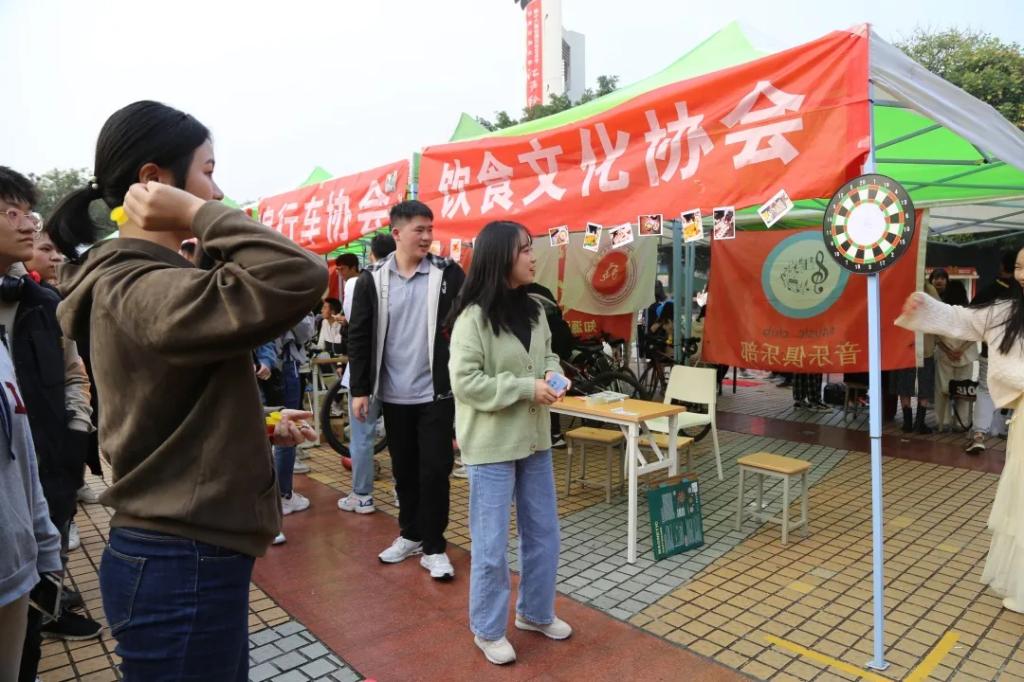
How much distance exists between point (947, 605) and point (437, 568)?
106 inches

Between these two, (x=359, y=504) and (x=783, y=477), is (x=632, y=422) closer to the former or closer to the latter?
(x=783, y=477)

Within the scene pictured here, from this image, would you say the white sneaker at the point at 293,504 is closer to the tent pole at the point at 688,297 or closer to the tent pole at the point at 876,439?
the tent pole at the point at 876,439

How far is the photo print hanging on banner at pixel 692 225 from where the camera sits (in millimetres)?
3506

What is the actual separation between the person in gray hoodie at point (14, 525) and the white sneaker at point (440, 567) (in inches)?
83.4

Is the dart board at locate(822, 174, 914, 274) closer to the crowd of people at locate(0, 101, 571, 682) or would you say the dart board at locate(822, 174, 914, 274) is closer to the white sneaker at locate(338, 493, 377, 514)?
the crowd of people at locate(0, 101, 571, 682)

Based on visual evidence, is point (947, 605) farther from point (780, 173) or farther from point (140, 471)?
point (140, 471)

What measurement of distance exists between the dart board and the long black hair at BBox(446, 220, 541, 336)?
4.36 ft

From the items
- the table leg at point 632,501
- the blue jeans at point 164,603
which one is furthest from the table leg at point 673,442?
the blue jeans at point 164,603

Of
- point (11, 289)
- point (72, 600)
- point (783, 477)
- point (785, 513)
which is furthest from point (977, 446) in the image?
point (11, 289)

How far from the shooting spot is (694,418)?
5.44 metres

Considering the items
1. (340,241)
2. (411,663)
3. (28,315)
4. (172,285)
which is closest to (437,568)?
(411,663)

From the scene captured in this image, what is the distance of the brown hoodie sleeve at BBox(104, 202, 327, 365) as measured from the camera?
106 cm

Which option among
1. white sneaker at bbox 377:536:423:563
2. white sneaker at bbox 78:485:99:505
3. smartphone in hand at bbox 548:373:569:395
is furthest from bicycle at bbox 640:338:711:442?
white sneaker at bbox 78:485:99:505

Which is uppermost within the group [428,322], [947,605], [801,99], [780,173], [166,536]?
[801,99]
